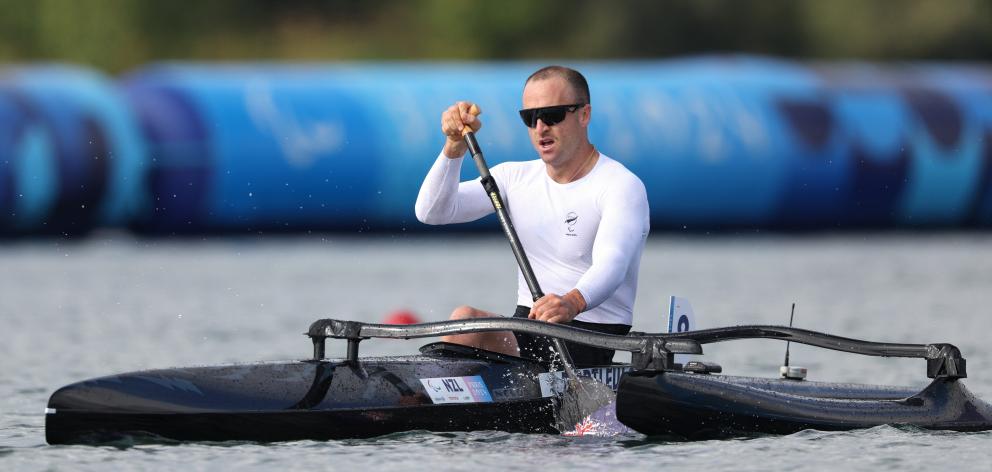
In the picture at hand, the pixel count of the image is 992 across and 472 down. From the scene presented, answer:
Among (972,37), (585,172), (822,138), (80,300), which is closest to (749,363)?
(585,172)

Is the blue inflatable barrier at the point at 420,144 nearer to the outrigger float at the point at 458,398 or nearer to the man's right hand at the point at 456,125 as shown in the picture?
the man's right hand at the point at 456,125

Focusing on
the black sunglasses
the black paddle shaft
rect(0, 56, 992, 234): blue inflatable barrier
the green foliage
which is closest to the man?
the black sunglasses

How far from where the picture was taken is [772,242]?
27844mm

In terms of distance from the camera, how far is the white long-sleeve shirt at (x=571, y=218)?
8930 mm

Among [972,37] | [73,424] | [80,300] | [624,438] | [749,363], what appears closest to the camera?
[73,424]

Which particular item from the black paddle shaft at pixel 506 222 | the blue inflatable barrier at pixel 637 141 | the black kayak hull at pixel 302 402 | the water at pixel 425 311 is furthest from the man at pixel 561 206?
the blue inflatable barrier at pixel 637 141

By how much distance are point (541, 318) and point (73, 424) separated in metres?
2.19

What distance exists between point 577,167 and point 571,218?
0.87ft

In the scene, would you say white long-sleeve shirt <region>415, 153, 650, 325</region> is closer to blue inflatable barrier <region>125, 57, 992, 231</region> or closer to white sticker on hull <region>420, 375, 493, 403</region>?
white sticker on hull <region>420, 375, 493, 403</region>

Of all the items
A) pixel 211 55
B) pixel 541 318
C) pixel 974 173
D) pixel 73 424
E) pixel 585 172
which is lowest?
pixel 73 424

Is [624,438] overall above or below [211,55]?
below

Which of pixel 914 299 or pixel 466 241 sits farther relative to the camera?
pixel 466 241

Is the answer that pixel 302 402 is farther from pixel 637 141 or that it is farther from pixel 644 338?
pixel 637 141

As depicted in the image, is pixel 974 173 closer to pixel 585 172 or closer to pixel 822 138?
pixel 822 138
